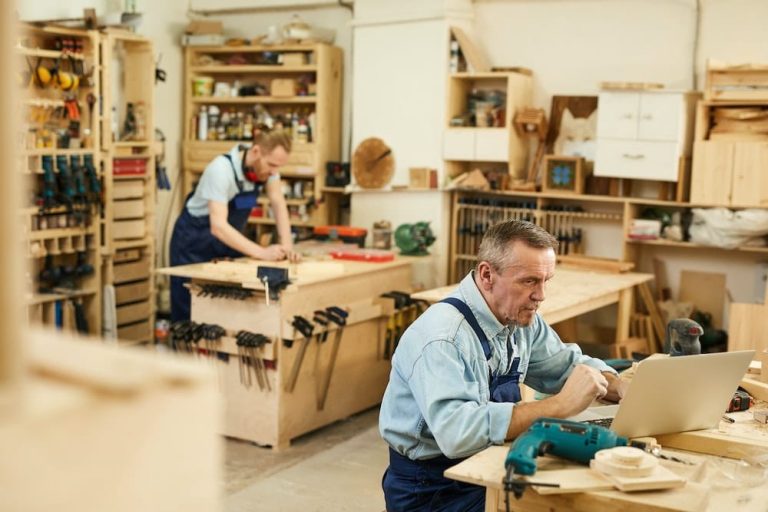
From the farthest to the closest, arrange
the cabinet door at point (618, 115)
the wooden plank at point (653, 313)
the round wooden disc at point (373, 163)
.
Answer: the round wooden disc at point (373, 163) < the wooden plank at point (653, 313) < the cabinet door at point (618, 115)

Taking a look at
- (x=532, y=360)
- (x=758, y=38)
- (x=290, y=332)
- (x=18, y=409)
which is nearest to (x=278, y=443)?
(x=290, y=332)

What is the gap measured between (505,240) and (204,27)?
20.4 feet

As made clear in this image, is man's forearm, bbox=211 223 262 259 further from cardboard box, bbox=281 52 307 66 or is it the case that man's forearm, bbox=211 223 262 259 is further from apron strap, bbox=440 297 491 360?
apron strap, bbox=440 297 491 360

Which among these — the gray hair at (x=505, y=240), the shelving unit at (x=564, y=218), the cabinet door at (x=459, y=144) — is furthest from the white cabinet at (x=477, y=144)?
the gray hair at (x=505, y=240)

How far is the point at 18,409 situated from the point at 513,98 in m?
6.88

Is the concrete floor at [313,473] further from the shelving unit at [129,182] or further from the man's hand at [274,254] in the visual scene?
the shelving unit at [129,182]

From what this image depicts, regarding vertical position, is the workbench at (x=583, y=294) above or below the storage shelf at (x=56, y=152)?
below

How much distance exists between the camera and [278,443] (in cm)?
547

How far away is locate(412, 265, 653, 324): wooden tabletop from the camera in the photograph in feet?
17.3

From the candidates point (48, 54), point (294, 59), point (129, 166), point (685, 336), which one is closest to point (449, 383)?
point (685, 336)

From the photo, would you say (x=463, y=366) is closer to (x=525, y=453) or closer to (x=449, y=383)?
(x=449, y=383)

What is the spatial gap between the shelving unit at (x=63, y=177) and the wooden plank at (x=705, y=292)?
4.39 meters

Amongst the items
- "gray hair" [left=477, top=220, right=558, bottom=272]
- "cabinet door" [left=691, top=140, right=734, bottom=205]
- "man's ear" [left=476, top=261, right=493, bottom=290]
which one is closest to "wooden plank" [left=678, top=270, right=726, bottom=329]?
"cabinet door" [left=691, top=140, right=734, bottom=205]

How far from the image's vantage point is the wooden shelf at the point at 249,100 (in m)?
8.24
